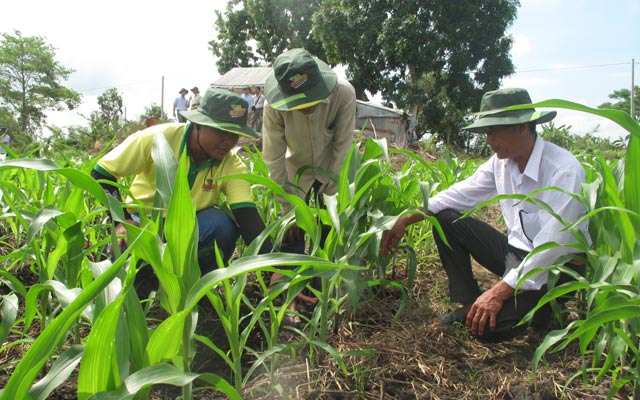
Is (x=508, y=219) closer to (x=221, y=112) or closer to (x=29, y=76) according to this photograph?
(x=221, y=112)

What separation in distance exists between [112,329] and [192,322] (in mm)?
210

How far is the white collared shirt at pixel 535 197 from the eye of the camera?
142cm

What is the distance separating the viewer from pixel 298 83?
5.50 ft

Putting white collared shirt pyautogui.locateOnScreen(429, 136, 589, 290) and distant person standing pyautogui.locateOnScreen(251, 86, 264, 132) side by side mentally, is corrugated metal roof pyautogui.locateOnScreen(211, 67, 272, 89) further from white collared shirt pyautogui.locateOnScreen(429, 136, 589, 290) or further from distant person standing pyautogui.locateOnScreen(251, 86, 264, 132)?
white collared shirt pyautogui.locateOnScreen(429, 136, 589, 290)

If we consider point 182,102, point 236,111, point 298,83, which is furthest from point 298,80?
point 182,102

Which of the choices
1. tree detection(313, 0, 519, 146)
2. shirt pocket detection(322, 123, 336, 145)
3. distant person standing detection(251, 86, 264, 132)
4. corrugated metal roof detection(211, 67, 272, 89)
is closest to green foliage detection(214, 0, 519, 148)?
tree detection(313, 0, 519, 146)

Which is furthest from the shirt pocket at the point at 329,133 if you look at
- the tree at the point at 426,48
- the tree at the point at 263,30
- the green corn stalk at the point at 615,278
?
the tree at the point at 263,30

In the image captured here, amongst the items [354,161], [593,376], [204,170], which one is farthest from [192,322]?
[593,376]

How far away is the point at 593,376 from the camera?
4.38 feet

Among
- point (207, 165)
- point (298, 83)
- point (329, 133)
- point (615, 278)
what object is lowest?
point (615, 278)

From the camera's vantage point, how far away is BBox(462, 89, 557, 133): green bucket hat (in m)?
1.47

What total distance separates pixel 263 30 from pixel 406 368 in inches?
871

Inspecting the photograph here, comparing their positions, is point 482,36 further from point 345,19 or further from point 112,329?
point 112,329

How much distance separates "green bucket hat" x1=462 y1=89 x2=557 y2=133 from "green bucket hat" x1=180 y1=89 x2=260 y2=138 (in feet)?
2.69
